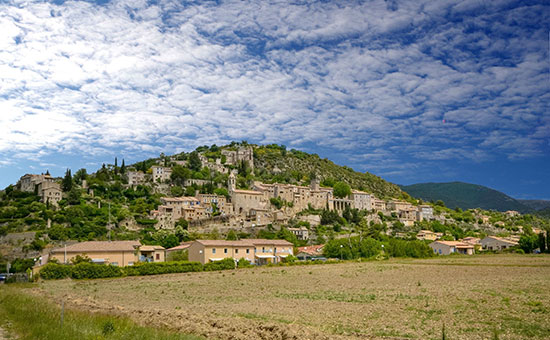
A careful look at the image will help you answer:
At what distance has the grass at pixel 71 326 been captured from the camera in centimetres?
1454

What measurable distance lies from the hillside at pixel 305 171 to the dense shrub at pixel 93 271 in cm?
10191

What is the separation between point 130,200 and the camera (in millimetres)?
108562

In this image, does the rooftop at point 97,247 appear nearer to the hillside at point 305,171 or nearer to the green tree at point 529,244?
the green tree at point 529,244

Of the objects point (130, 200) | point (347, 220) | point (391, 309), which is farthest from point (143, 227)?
point (391, 309)

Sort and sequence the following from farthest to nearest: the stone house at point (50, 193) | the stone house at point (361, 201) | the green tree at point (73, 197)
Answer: the stone house at point (361, 201)
the green tree at point (73, 197)
the stone house at point (50, 193)

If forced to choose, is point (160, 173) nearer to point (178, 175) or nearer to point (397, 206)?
point (178, 175)

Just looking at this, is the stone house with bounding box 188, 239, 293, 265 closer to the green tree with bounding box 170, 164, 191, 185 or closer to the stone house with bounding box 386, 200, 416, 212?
the green tree with bounding box 170, 164, 191, 185

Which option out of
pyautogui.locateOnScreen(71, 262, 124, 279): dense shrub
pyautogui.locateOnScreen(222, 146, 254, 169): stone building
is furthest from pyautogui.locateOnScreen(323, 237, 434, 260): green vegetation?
pyautogui.locateOnScreen(222, 146, 254, 169): stone building

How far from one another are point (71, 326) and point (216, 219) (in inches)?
3381

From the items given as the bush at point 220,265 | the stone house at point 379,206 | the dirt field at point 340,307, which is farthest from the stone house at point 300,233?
the dirt field at point 340,307

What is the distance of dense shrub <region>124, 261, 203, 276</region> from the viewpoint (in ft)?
158

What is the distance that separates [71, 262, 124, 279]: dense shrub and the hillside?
101909 millimetres

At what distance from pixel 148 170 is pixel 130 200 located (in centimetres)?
2315

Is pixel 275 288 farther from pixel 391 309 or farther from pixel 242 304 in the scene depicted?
pixel 391 309
